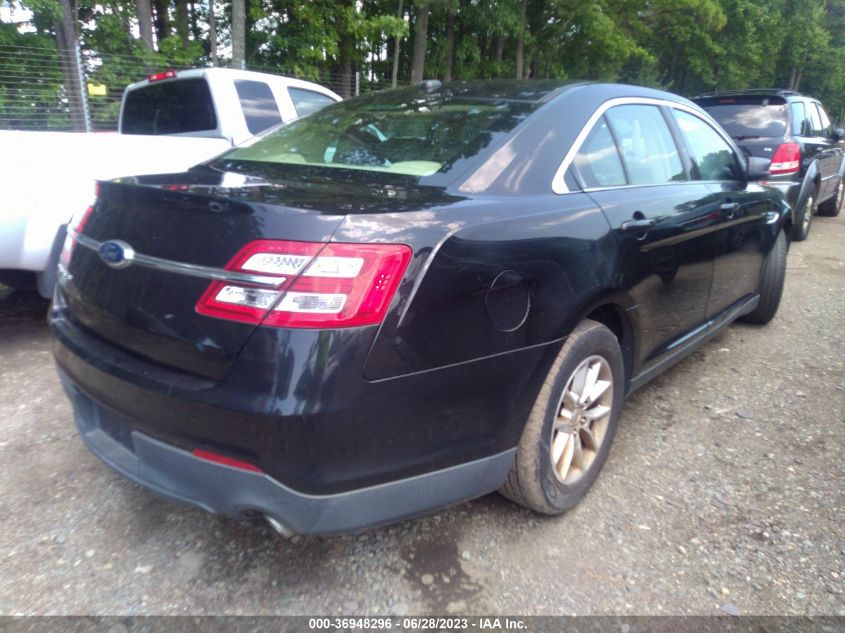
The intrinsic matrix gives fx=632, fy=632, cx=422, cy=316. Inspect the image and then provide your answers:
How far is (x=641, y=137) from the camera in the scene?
9.80ft

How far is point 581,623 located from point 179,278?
1.57 metres

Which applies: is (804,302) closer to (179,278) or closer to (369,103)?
(369,103)

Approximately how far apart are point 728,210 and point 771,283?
1.46m

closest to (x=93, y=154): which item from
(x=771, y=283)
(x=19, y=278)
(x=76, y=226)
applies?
(x=19, y=278)

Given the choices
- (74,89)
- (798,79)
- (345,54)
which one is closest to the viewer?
(74,89)

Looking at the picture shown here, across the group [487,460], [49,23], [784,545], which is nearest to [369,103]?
[487,460]

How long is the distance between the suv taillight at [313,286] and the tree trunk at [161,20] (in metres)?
16.2

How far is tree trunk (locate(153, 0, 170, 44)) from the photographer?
50.2ft

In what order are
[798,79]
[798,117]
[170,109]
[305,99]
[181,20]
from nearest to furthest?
[170,109] → [305,99] → [798,117] → [181,20] → [798,79]

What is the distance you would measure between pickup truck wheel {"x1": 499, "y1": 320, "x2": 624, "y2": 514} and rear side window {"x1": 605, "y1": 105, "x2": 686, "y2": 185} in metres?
0.86

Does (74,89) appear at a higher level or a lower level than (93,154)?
higher

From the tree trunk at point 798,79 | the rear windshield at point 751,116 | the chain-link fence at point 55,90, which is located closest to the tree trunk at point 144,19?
the chain-link fence at point 55,90

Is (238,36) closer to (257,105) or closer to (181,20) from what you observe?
(181,20)

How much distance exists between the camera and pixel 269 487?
167 cm
